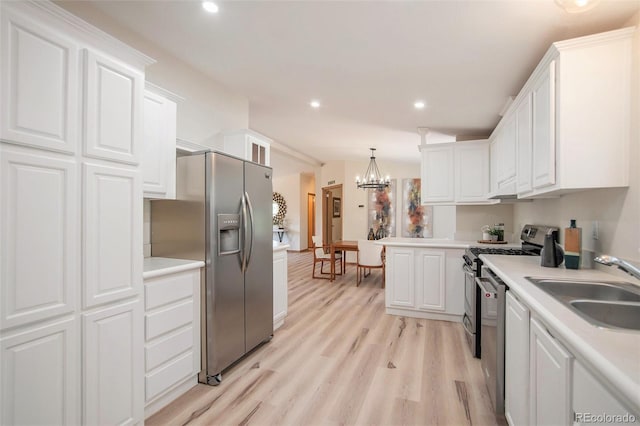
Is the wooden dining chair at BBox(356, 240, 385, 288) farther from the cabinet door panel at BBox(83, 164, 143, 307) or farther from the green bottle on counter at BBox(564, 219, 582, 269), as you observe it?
the cabinet door panel at BBox(83, 164, 143, 307)

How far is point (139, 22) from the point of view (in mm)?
2107

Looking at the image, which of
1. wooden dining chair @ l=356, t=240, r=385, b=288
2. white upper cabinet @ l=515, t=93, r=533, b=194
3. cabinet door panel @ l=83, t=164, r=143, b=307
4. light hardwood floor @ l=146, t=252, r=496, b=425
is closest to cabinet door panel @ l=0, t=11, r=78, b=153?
cabinet door panel @ l=83, t=164, r=143, b=307

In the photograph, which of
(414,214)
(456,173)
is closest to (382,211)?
(414,214)

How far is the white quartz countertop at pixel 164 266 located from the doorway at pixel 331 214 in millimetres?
6271

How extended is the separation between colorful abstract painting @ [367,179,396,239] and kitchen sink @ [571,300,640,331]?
649 cm

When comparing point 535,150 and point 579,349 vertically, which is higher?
point 535,150

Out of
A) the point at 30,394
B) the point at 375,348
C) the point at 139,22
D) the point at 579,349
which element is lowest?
the point at 375,348

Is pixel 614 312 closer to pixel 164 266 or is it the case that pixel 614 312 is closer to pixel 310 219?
pixel 164 266

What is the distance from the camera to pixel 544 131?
190 centimetres

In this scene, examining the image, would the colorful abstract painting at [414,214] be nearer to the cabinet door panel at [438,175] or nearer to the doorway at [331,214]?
the doorway at [331,214]

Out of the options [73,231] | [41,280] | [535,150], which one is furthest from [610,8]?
[41,280]

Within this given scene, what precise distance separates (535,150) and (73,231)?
2734 mm

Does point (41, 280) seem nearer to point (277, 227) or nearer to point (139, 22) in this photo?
point (139, 22)

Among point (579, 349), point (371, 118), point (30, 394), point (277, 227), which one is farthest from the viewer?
point (277, 227)
